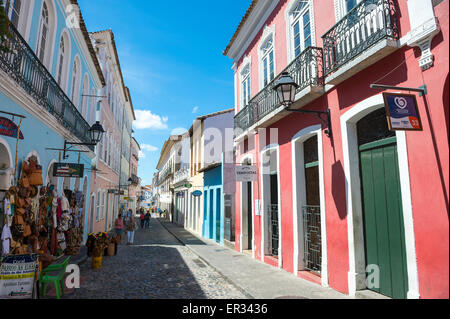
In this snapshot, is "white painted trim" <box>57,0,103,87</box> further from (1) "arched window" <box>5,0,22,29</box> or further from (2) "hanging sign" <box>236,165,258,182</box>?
(2) "hanging sign" <box>236,165,258,182</box>

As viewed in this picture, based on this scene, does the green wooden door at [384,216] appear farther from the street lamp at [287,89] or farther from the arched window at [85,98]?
the arched window at [85,98]

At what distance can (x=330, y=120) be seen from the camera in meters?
6.29

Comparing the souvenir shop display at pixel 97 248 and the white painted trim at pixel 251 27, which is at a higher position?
the white painted trim at pixel 251 27

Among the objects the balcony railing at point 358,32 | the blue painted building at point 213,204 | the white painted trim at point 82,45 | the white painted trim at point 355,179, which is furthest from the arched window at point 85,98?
the white painted trim at point 355,179

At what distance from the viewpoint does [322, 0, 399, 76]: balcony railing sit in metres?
4.68

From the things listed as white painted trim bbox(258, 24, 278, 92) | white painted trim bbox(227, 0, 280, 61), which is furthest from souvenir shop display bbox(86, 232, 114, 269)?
white painted trim bbox(227, 0, 280, 61)

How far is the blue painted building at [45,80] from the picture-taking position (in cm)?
581

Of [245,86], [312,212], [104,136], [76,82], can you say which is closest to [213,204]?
[245,86]

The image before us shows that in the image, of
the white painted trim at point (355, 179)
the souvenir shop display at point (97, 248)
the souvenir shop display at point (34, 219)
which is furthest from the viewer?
the souvenir shop display at point (97, 248)

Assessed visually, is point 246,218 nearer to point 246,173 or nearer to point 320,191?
point 246,173

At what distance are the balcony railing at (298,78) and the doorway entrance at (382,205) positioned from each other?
5.49ft

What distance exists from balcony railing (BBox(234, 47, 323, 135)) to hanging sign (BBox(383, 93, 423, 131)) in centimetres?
264

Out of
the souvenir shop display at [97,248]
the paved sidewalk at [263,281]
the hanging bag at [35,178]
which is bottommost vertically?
the paved sidewalk at [263,281]
